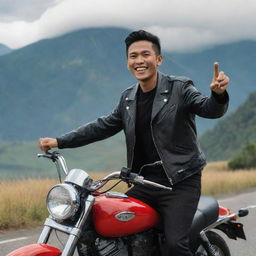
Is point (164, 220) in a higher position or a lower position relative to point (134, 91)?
lower

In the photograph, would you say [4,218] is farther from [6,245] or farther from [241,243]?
[241,243]

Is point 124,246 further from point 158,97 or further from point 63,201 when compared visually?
point 158,97

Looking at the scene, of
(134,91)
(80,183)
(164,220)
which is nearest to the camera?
(80,183)

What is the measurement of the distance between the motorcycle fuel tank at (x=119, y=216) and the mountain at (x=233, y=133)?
103 m

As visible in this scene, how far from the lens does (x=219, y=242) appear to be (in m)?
4.25

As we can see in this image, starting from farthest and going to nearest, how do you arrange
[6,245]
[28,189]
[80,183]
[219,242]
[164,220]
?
[28,189] → [6,245] → [219,242] → [164,220] → [80,183]

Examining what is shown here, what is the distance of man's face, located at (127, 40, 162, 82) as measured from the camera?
11.5 ft

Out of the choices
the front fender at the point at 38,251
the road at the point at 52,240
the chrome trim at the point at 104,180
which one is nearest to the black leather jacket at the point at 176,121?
the chrome trim at the point at 104,180

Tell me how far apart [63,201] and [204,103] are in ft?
3.59

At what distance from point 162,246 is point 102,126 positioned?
99 cm

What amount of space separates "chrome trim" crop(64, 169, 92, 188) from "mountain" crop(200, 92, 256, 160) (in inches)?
4063

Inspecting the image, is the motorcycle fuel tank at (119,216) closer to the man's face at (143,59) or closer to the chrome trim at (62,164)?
the chrome trim at (62,164)

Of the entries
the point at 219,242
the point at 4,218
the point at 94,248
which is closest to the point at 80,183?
the point at 94,248

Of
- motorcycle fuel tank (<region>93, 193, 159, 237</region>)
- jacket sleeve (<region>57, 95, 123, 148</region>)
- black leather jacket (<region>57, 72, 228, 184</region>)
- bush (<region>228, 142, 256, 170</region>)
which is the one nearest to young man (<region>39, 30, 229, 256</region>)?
black leather jacket (<region>57, 72, 228, 184</region>)
